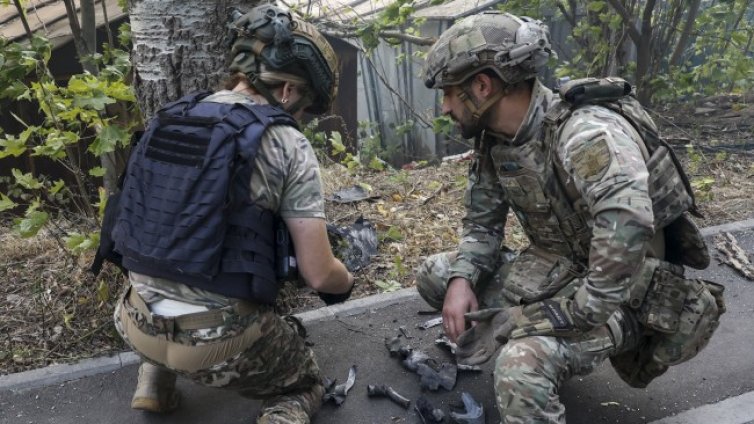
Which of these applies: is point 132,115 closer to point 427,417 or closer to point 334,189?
point 334,189

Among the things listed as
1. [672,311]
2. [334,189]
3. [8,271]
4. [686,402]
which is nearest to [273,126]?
[672,311]

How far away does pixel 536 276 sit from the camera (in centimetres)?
302

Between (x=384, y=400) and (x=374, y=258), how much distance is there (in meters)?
1.61

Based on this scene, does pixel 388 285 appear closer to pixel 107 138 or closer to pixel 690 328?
pixel 107 138

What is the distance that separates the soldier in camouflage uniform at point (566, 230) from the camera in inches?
93.9

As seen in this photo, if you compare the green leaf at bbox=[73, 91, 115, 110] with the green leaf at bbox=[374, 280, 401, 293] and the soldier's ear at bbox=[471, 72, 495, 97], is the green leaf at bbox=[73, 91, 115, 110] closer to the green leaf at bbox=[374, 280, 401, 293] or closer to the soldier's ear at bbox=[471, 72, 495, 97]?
the soldier's ear at bbox=[471, 72, 495, 97]

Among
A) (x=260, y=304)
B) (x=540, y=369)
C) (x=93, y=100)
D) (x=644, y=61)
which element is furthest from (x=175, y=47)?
(x=644, y=61)

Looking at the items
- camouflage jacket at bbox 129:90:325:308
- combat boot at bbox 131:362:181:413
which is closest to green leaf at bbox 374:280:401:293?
combat boot at bbox 131:362:181:413

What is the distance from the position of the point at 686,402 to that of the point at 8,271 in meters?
3.99

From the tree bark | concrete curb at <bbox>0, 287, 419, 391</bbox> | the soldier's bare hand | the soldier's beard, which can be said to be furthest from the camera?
the tree bark

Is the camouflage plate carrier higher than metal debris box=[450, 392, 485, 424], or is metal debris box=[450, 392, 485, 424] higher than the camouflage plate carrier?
the camouflage plate carrier

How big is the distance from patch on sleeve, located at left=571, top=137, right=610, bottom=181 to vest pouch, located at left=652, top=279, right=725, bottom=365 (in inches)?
29.0

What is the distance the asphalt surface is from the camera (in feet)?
10.1

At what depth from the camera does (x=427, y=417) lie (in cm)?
304
